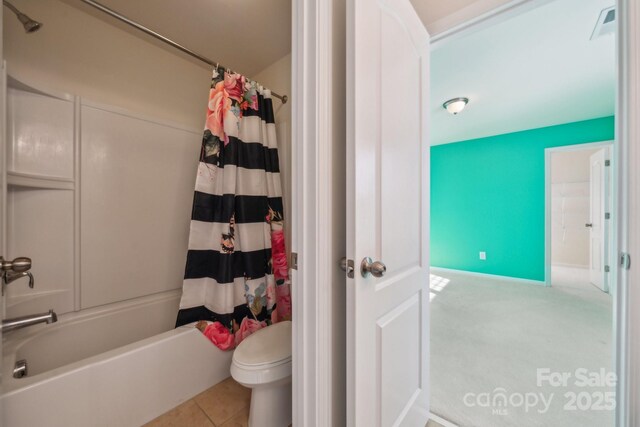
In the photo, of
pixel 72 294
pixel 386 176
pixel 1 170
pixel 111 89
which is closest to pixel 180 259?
pixel 72 294

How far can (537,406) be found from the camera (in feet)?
4.35

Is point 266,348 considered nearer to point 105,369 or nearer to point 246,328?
point 246,328

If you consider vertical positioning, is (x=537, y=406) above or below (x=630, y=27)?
below

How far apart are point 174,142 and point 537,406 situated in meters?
2.91

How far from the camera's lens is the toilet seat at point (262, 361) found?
3.50ft

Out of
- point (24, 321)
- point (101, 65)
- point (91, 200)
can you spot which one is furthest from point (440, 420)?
point (101, 65)

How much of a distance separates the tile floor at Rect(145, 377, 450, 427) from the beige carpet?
0.36m

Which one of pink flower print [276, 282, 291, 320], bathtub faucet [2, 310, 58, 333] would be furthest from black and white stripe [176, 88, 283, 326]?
bathtub faucet [2, 310, 58, 333]

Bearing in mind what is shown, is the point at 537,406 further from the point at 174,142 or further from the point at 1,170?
the point at 174,142

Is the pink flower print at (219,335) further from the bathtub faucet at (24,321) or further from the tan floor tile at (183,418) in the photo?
the bathtub faucet at (24,321)

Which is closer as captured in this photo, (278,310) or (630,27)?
(630,27)

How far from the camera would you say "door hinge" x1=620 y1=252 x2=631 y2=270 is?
0.75 meters

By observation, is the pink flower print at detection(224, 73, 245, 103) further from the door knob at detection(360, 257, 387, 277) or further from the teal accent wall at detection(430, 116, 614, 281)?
the teal accent wall at detection(430, 116, 614, 281)

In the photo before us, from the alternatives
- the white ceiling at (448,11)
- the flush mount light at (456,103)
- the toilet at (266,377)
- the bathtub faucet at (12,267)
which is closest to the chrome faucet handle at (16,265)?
the bathtub faucet at (12,267)
